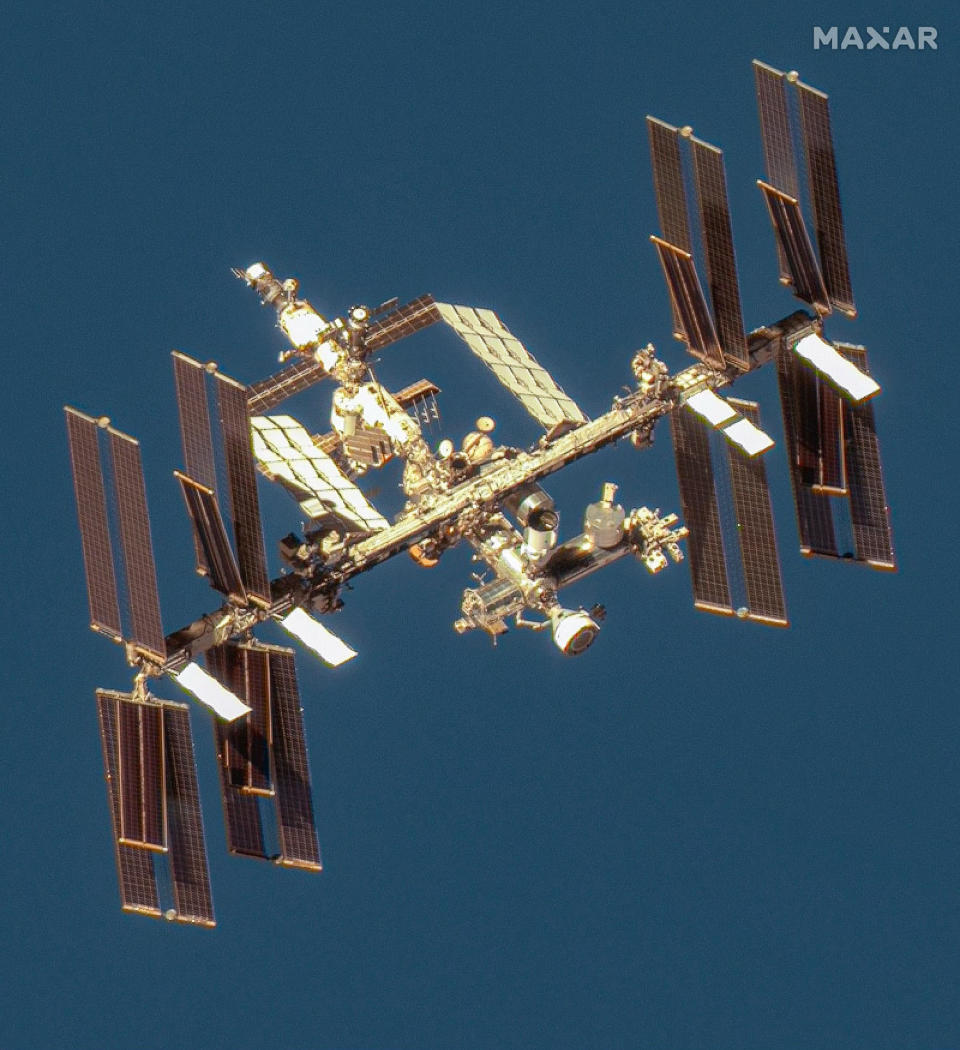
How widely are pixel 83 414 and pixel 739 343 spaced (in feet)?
59.0

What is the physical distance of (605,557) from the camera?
115375mm

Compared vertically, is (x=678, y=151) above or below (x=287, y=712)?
above

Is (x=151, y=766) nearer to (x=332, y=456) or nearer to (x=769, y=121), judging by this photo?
(x=332, y=456)

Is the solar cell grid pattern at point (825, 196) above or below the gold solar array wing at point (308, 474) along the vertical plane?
above

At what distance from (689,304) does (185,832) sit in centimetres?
1915

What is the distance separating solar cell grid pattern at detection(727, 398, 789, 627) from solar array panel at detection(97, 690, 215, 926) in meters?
16.1

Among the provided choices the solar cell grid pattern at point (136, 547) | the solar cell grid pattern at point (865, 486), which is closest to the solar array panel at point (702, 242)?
the solar cell grid pattern at point (865, 486)

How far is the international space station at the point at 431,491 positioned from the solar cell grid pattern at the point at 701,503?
59 millimetres

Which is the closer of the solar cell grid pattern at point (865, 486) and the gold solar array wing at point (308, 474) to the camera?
the gold solar array wing at point (308, 474)

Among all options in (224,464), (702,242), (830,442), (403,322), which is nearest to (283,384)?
(403,322)

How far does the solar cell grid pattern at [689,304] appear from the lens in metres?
115

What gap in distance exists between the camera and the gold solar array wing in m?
113

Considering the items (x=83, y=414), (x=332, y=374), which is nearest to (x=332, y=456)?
(x=332, y=374)

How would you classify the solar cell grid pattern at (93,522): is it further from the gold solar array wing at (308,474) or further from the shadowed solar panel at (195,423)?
the gold solar array wing at (308,474)
